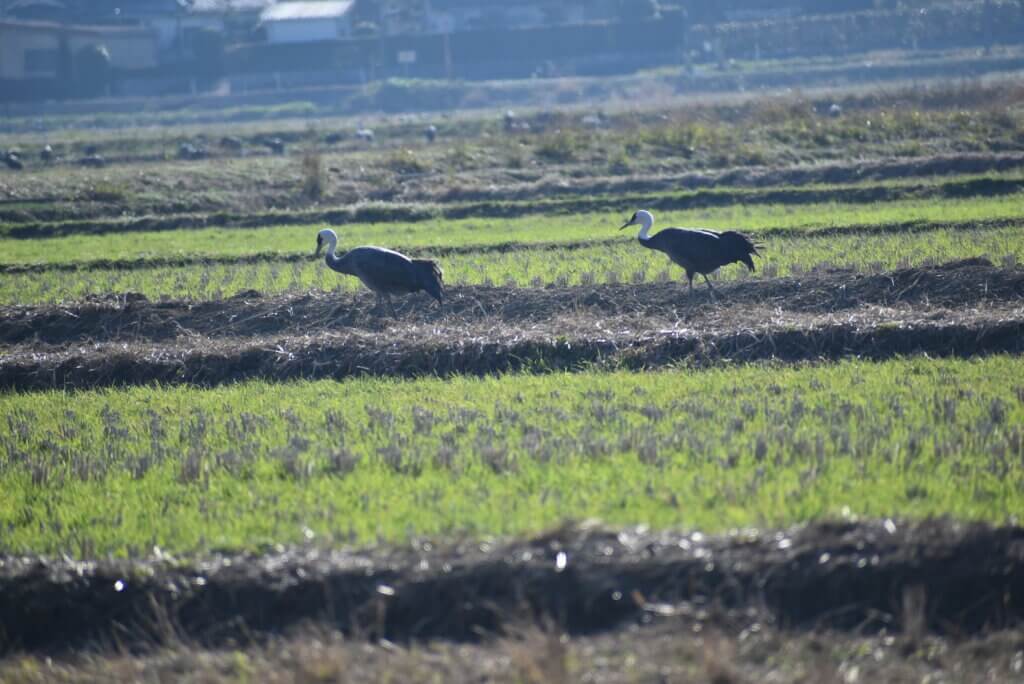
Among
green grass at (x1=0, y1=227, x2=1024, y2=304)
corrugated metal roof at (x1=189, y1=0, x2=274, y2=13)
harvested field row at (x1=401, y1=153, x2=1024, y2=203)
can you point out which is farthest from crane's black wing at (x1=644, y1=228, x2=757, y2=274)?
corrugated metal roof at (x1=189, y1=0, x2=274, y2=13)

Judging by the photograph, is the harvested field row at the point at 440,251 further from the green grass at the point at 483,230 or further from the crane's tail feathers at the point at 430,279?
the crane's tail feathers at the point at 430,279

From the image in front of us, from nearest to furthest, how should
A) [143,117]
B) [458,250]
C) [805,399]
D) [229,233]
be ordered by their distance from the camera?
[805,399], [458,250], [229,233], [143,117]

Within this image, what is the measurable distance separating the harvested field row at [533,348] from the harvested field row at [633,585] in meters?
5.51

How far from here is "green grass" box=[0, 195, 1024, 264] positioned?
72.4 ft

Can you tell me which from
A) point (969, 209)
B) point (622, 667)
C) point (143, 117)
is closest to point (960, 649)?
point (622, 667)

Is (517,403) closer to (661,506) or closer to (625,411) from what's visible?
(625,411)

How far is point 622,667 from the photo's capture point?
6.62 m

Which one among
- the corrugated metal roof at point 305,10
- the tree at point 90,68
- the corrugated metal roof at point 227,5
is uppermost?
the corrugated metal roof at point 227,5

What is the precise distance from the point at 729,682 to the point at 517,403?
519 centimetres

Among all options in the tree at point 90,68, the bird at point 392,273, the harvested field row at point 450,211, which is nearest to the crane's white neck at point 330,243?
the bird at point 392,273

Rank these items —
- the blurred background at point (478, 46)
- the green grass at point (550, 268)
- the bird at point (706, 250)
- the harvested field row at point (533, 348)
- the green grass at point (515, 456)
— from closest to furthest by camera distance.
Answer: the green grass at point (515, 456), the harvested field row at point (533, 348), the bird at point (706, 250), the green grass at point (550, 268), the blurred background at point (478, 46)

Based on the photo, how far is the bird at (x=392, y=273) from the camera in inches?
607

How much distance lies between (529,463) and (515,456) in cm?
18

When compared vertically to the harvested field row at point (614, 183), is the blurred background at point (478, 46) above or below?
above
